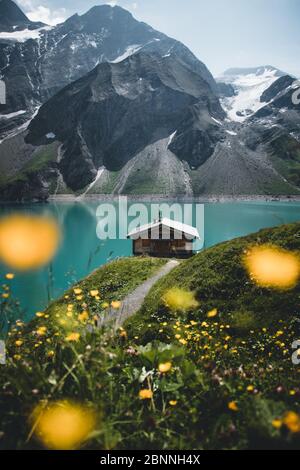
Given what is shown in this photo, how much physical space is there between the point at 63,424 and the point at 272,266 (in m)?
12.5

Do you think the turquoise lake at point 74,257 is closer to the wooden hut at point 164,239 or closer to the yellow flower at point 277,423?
the wooden hut at point 164,239

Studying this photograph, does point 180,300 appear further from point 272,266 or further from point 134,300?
point 134,300

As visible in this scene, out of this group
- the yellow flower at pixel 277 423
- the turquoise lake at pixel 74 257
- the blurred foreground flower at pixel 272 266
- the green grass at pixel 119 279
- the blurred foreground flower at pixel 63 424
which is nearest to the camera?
the yellow flower at pixel 277 423

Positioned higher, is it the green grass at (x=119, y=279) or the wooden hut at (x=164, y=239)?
the green grass at (x=119, y=279)

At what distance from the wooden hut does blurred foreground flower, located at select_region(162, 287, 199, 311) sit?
97.4 ft

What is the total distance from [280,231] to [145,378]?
13.4 meters

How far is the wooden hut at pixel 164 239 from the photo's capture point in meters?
46.0

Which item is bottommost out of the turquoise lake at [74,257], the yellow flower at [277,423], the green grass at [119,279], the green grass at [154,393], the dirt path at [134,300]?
the turquoise lake at [74,257]

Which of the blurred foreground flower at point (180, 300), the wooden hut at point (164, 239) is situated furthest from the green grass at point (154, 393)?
the wooden hut at point (164, 239)

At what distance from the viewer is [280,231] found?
55.9 ft

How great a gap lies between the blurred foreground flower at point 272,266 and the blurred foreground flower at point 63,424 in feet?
33.3

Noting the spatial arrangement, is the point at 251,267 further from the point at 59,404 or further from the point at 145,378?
the point at 59,404

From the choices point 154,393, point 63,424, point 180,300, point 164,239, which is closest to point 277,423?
point 154,393

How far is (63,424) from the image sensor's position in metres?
4.16
